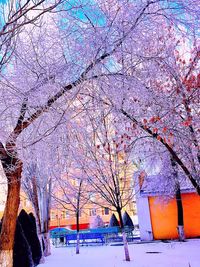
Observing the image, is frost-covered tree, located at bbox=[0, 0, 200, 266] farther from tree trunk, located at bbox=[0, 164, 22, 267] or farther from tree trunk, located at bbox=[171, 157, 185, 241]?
tree trunk, located at bbox=[171, 157, 185, 241]

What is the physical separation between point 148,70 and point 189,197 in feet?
55.0

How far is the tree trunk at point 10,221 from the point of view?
5.47 meters

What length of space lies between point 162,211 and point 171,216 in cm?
62

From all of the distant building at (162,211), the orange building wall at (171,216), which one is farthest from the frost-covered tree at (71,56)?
the orange building wall at (171,216)

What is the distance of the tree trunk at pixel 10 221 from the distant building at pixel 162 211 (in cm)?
1490

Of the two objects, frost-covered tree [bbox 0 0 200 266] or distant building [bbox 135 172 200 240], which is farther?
distant building [bbox 135 172 200 240]

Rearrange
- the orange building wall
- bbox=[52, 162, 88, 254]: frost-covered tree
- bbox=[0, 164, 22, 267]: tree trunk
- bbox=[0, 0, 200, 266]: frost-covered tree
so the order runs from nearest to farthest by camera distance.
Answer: bbox=[0, 0, 200, 266]: frost-covered tree, bbox=[0, 164, 22, 267]: tree trunk, bbox=[52, 162, 88, 254]: frost-covered tree, the orange building wall

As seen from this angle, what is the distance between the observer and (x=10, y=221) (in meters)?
5.72

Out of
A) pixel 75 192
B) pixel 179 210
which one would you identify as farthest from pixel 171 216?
pixel 75 192

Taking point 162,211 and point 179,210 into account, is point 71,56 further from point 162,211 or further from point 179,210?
point 162,211

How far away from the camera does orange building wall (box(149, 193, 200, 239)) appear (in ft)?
66.4

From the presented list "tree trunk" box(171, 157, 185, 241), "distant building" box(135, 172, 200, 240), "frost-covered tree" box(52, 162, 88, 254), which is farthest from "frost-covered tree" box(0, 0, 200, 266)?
"distant building" box(135, 172, 200, 240)

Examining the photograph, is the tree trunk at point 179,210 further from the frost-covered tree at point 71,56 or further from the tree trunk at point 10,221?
the frost-covered tree at point 71,56

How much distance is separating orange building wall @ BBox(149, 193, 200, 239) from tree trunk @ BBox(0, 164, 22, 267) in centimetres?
1588
